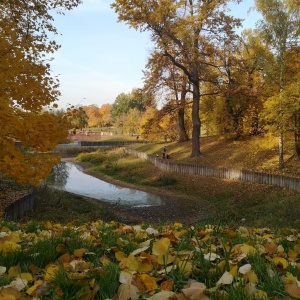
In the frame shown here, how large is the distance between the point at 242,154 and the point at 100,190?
1065 centimetres

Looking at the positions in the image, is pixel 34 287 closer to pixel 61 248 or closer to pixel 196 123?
pixel 61 248

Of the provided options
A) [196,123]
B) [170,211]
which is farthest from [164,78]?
[170,211]

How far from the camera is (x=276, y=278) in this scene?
2.06 metres

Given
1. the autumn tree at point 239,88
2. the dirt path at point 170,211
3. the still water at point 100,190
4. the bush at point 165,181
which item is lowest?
the still water at point 100,190

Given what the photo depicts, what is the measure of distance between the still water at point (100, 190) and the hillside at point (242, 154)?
6.00 metres

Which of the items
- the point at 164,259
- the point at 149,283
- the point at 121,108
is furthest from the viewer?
the point at 121,108

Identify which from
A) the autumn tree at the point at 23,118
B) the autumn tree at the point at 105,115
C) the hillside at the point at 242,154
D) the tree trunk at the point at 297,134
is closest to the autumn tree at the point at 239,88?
the hillside at the point at 242,154

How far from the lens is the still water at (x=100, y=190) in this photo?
1994 centimetres

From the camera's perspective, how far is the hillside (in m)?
19.7

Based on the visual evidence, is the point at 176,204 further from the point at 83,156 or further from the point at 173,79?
the point at 83,156

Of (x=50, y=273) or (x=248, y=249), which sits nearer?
(x=50, y=273)

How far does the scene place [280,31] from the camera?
17391 millimetres

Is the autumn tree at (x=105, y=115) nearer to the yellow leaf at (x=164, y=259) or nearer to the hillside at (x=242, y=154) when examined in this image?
the hillside at (x=242, y=154)

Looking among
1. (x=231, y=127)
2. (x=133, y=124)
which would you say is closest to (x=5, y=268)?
(x=231, y=127)
